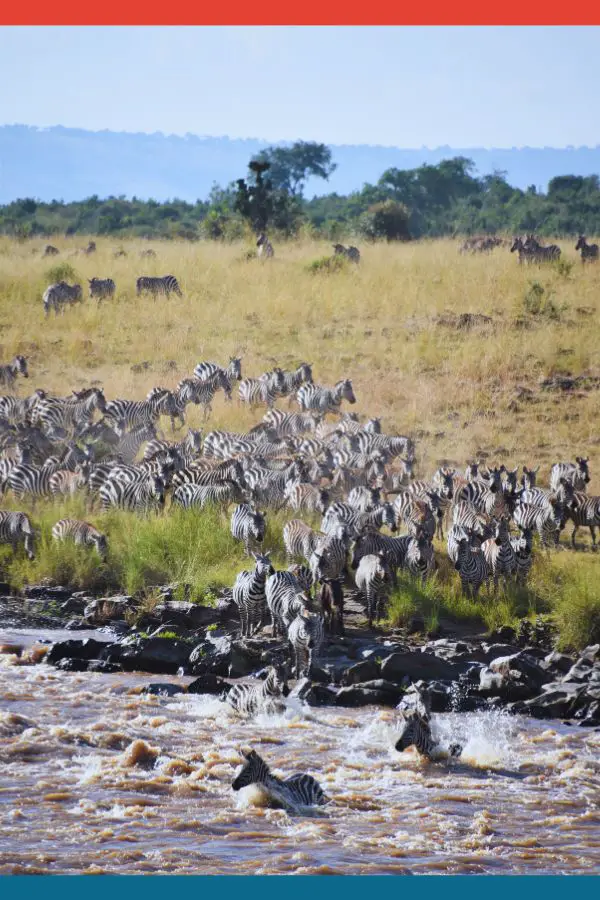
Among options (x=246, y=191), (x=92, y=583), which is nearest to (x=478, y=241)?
(x=246, y=191)

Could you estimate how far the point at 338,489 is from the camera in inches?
566

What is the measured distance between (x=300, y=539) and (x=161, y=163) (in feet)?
100

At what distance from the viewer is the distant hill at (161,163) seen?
2995 centimetres

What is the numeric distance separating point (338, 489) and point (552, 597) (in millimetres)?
3699

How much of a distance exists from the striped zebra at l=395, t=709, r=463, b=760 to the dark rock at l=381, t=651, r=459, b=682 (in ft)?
4.44

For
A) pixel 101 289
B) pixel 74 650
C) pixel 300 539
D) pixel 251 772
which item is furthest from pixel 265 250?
pixel 251 772

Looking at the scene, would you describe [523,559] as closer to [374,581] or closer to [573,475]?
[374,581]

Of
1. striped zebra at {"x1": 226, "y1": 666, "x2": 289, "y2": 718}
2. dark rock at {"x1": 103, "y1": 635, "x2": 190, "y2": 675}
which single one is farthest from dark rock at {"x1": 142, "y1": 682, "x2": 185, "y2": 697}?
striped zebra at {"x1": 226, "y1": 666, "x2": 289, "y2": 718}

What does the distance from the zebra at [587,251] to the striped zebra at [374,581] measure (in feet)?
53.9

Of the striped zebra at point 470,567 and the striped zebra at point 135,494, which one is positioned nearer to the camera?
the striped zebra at point 470,567

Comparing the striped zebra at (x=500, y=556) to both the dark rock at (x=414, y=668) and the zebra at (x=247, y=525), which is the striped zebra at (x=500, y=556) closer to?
the dark rock at (x=414, y=668)

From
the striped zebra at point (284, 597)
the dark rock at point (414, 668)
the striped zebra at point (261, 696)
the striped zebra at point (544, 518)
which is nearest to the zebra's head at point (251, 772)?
the striped zebra at point (261, 696)

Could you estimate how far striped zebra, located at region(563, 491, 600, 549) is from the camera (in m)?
13.3

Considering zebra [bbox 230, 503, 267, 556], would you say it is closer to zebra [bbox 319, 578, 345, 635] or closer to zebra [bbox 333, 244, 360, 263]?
zebra [bbox 319, 578, 345, 635]
